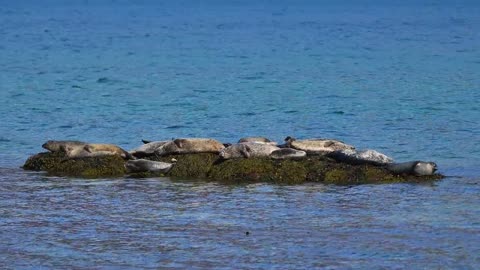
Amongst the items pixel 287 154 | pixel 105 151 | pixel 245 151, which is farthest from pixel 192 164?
pixel 105 151

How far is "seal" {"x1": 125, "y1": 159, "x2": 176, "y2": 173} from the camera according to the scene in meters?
15.7

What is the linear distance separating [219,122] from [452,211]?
34.7 feet

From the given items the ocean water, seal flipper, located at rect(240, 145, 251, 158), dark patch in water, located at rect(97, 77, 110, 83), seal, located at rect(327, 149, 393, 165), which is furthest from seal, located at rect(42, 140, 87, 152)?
dark patch in water, located at rect(97, 77, 110, 83)

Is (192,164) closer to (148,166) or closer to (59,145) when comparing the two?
(148,166)

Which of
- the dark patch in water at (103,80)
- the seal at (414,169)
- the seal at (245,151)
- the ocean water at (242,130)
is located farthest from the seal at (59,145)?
the dark patch in water at (103,80)

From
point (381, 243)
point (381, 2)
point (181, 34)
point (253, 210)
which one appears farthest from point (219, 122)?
point (381, 2)

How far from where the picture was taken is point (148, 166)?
15.7 meters

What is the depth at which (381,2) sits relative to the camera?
91.0 m

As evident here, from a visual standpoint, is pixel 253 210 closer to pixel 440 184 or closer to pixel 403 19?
pixel 440 184

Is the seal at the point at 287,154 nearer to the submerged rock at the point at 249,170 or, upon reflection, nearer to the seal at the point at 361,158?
the submerged rock at the point at 249,170

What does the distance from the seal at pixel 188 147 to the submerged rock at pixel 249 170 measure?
0.22 feet

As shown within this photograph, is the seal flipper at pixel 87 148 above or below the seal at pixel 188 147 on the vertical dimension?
below

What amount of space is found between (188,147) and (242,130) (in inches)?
227

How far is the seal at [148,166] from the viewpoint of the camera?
15.7m
